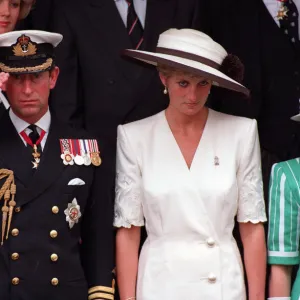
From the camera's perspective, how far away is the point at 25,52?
4.34 metres

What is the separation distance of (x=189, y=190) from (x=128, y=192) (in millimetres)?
240

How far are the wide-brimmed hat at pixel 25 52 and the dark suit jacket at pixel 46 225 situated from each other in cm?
20

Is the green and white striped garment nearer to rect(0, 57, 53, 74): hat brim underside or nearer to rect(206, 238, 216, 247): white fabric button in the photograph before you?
rect(206, 238, 216, 247): white fabric button

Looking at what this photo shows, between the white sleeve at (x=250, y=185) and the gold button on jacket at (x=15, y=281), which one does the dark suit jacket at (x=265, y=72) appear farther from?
the gold button on jacket at (x=15, y=281)

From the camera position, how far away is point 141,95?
4.93 m

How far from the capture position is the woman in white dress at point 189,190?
448 centimetres

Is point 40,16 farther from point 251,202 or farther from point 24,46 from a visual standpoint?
point 251,202

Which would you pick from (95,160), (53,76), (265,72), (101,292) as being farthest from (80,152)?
(265,72)

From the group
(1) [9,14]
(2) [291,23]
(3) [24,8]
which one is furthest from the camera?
(2) [291,23]

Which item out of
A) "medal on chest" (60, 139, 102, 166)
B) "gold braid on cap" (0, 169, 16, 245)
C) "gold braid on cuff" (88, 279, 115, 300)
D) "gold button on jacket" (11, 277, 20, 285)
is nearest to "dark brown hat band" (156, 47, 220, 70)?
"medal on chest" (60, 139, 102, 166)

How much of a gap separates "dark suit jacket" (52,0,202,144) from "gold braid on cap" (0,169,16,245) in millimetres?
677

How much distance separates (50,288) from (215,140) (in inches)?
34.5

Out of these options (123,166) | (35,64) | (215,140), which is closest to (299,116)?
(215,140)

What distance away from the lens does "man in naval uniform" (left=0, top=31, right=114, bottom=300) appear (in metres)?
4.27
